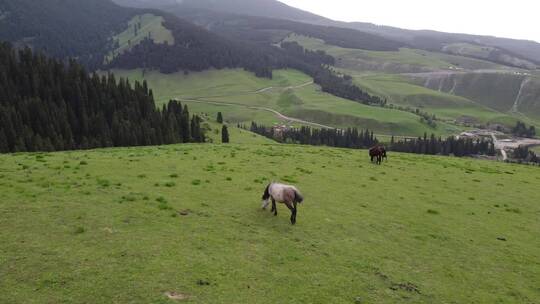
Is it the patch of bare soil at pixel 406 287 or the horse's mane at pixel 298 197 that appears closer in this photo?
the patch of bare soil at pixel 406 287

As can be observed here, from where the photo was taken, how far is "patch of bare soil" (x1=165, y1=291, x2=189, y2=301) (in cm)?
1533

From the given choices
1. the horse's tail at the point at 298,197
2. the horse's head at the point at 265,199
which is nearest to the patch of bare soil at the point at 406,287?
the horse's tail at the point at 298,197

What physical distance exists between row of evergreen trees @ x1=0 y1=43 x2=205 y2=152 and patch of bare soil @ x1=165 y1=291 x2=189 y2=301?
3596 inches

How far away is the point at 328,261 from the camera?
20.2 meters

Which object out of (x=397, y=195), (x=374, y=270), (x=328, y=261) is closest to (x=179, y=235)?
(x=328, y=261)

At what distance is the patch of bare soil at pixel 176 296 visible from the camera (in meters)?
15.3

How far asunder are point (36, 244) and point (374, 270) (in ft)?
54.1

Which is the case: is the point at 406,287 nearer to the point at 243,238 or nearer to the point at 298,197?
the point at 298,197

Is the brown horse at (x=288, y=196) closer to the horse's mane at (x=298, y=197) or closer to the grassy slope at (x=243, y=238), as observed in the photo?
the horse's mane at (x=298, y=197)

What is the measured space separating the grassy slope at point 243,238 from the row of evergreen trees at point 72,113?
6820 cm

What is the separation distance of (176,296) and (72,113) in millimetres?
113928

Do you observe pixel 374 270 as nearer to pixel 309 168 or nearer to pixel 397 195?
pixel 397 195

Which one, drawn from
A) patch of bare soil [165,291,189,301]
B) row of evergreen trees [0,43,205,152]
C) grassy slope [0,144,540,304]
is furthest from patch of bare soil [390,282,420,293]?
row of evergreen trees [0,43,205,152]

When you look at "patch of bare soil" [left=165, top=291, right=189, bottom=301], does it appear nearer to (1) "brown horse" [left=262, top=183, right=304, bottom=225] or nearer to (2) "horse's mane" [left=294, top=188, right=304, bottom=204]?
(1) "brown horse" [left=262, top=183, right=304, bottom=225]
